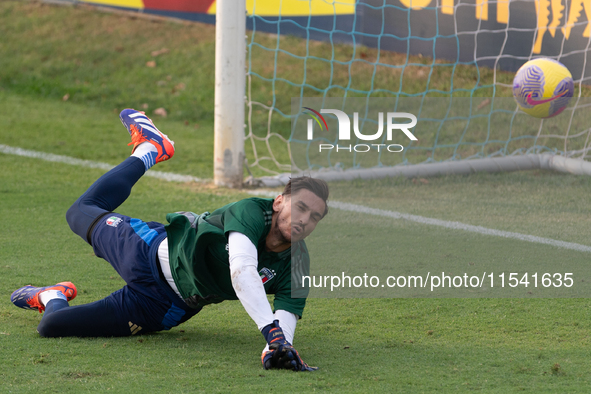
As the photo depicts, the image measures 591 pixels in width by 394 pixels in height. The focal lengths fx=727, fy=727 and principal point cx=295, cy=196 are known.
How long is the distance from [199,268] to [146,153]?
1.14m

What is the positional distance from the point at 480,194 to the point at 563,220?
87cm

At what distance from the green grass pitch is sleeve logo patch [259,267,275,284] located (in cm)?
28

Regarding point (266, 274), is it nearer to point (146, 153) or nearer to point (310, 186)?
point (310, 186)

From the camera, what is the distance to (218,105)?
18.8ft

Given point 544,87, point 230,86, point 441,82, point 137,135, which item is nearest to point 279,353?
point 137,135

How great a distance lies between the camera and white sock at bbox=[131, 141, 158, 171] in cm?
366

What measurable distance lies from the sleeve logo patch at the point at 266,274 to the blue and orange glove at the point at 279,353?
Result: 0.29 meters

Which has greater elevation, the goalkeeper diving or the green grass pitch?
the goalkeeper diving

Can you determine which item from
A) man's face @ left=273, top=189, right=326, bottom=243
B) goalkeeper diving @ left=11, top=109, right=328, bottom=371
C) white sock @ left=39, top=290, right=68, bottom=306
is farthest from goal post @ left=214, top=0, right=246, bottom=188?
man's face @ left=273, top=189, right=326, bottom=243

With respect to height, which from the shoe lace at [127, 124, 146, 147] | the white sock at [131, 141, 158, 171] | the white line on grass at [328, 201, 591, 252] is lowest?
the white line on grass at [328, 201, 591, 252]

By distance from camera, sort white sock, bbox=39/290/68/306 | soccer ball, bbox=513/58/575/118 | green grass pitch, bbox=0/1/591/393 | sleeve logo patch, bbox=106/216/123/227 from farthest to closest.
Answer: soccer ball, bbox=513/58/575/118 → sleeve logo patch, bbox=106/216/123/227 → white sock, bbox=39/290/68/306 → green grass pitch, bbox=0/1/591/393

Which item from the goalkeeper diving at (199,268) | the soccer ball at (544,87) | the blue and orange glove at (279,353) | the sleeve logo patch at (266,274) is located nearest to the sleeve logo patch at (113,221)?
the goalkeeper diving at (199,268)

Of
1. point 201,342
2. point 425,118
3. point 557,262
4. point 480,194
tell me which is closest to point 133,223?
point 201,342

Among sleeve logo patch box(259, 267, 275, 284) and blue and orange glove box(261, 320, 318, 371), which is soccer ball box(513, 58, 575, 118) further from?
blue and orange glove box(261, 320, 318, 371)
